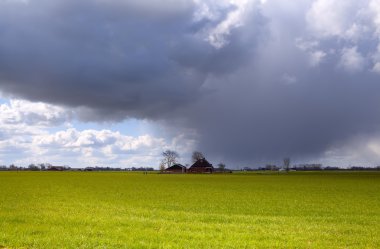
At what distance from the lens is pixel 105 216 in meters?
28.0

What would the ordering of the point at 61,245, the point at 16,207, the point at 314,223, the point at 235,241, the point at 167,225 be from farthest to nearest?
the point at 16,207, the point at 314,223, the point at 167,225, the point at 235,241, the point at 61,245

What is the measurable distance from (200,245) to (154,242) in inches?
79.0

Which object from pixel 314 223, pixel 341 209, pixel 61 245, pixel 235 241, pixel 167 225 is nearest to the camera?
pixel 61 245

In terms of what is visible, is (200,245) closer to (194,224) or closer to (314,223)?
(194,224)

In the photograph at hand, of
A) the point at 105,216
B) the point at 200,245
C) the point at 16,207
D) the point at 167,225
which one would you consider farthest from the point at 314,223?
the point at 16,207

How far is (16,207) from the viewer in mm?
33906

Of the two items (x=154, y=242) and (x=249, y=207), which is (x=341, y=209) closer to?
(x=249, y=207)

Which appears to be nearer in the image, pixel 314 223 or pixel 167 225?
pixel 167 225

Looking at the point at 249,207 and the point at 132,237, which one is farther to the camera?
the point at 249,207

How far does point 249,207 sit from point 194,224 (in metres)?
13.6

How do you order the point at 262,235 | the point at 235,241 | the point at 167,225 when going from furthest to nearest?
the point at 167,225, the point at 262,235, the point at 235,241

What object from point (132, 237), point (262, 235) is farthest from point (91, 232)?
point (262, 235)

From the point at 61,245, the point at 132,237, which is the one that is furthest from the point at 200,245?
the point at 61,245

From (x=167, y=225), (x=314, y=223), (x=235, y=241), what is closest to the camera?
(x=235, y=241)
